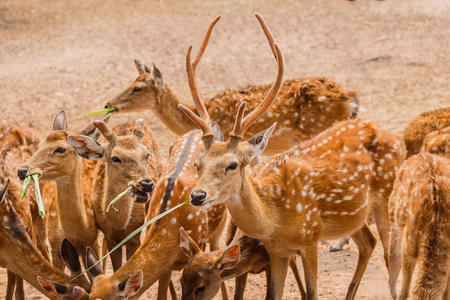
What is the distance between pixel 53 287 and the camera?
233 inches

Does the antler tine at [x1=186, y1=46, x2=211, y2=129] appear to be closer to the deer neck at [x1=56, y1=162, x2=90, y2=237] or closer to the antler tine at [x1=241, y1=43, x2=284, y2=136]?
the antler tine at [x1=241, y1=43, x2=284, y2=136]

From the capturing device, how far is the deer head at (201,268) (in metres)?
6.36

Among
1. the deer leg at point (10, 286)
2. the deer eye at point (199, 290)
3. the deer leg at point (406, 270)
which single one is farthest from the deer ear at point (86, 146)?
the deer leg at point (406, 270)

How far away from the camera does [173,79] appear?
50.6ft

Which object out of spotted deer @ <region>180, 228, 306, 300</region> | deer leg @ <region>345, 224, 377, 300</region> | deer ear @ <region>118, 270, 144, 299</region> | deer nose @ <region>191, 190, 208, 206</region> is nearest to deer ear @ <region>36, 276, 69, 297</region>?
deer ear @ <region>118, 270, 144, 299</region>

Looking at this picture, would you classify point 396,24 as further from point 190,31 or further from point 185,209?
point 185,209

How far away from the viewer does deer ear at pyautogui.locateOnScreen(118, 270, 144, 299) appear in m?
5.94

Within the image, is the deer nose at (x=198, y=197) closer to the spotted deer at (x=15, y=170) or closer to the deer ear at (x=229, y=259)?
the deer ear at (x=229, y=259)

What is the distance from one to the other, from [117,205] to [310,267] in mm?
1907

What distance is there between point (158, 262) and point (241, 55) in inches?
426

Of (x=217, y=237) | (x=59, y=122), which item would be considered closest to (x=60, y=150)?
(x=59, y=122)

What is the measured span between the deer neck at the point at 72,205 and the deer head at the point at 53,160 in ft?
0.27

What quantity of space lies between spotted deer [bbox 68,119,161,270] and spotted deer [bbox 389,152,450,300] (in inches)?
87.7

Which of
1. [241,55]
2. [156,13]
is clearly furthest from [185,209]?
[156,13]
